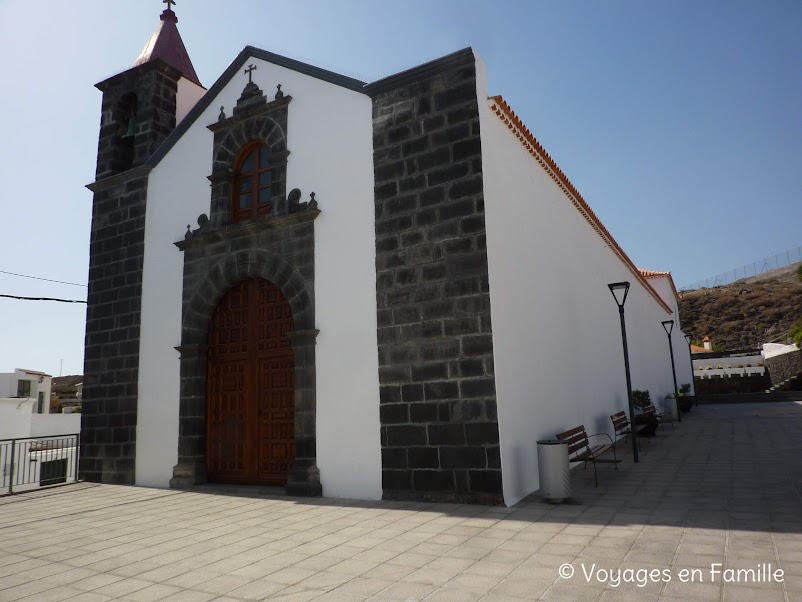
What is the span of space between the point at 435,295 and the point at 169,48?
8.13 meters

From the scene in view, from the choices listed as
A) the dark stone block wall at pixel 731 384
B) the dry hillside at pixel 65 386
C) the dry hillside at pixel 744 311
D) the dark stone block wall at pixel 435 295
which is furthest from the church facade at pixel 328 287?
the dry hillside at pixel 744 311

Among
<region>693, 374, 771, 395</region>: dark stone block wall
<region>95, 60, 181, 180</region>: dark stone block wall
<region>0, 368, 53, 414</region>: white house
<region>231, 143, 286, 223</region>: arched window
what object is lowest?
<region>693, 374, 771, 395</region>: dark stone block wall

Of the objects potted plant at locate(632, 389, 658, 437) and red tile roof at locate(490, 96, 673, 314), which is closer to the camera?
red tile roof at locate(490, 96, 673, 314)

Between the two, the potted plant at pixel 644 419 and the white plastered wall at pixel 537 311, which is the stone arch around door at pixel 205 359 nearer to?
the white plastered wall at pixel 537 311

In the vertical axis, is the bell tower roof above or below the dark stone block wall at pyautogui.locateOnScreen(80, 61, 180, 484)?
above

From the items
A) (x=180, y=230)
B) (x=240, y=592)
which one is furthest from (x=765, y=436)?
(x=180, y=230)

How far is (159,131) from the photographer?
33.3ft

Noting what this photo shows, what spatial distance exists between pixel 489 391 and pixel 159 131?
8016 mm

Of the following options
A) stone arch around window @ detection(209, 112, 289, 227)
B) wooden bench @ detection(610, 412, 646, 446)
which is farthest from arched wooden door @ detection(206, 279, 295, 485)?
wooden bench @ detection(610, 412, 646, 446)

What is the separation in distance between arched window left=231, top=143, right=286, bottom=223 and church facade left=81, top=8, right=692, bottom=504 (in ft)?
0.12

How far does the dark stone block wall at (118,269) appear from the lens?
9.14 m

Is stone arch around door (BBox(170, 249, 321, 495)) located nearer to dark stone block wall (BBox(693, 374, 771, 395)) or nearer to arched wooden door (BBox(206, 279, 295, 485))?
arched wooden door (BBox(206, 279, 295, 485))

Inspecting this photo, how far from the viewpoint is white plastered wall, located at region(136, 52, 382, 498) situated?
6934mm

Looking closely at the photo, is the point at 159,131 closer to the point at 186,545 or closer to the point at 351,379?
the point at 351,379
